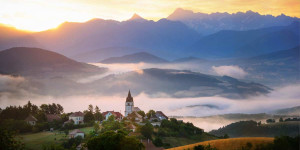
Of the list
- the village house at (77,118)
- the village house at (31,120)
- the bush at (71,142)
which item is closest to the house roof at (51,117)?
the village house at (77,118)

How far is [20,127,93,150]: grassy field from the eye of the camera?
2000 inches

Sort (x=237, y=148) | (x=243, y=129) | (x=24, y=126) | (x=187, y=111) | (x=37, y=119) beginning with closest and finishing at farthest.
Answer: (x=237, y=148) → (x=24, y=126) → (x=37, y=119) → (x=243, y=129) → (x=187, y=111)

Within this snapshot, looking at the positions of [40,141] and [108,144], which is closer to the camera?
[108,144]

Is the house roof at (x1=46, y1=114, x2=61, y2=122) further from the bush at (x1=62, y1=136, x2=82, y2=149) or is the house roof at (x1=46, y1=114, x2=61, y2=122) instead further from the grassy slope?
the grassy slope

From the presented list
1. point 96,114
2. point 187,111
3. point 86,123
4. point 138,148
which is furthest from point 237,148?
point 187,111

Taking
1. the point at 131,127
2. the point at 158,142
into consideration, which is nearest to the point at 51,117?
the point at 131,127

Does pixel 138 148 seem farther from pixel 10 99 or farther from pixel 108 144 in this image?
pixel 10 99

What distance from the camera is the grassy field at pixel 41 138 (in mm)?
50812

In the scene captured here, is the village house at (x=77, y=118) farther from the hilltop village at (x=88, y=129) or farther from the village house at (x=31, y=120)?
the village house at (x=31, y=120)

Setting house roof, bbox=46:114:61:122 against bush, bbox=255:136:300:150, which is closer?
bush, bbox=255:136:300:150

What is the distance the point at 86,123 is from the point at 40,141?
39.0ft

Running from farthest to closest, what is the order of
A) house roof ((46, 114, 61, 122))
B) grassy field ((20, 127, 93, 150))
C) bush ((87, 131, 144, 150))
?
house roof ((46, 114, 61, 122)) < grassy field ((20, 127, 93, 150)) < bush ((87, 131, 144, 150))

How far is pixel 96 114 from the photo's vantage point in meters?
69.0

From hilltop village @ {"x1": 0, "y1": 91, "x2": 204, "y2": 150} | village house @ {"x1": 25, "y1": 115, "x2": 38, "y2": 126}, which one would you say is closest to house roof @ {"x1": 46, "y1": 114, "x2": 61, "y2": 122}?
hilltop village @ {"x1": 0, "y1": 91, "x2": 204, "y2": 150}
